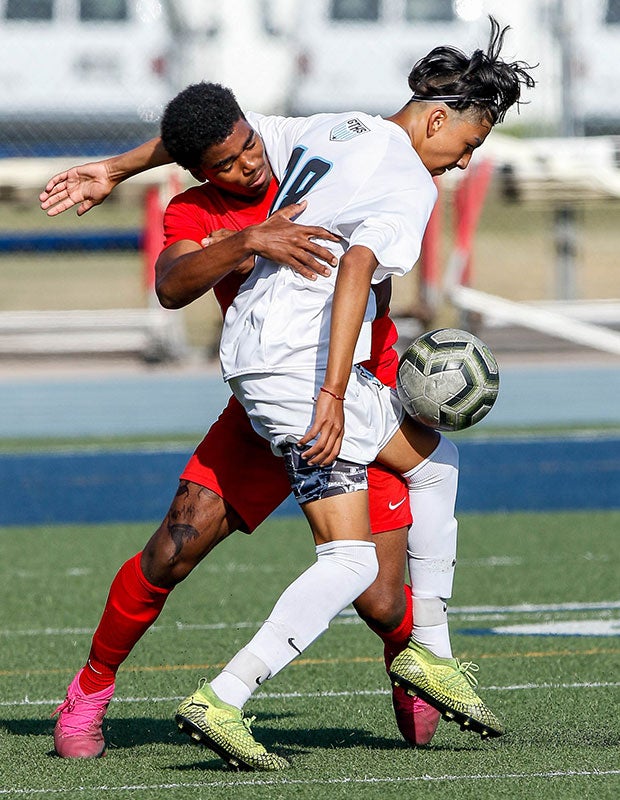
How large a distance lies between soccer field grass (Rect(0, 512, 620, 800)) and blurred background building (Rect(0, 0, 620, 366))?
6.29 meters

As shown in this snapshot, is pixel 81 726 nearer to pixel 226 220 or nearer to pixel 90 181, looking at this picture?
pixel 226 220

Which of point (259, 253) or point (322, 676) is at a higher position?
point (259, 253)

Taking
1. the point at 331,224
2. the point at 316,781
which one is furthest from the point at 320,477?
the point at 316,781

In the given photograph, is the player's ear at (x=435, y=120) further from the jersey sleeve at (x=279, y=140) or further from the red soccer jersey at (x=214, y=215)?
the red soccer jersey at (x=214, y=215)

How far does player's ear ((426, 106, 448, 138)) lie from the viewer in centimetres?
423

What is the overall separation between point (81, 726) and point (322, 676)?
1.35 metres

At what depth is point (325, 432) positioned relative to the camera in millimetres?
3883

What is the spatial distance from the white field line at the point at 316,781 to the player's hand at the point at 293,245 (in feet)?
4.41

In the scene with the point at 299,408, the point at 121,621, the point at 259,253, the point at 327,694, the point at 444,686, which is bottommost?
the point at 327,694

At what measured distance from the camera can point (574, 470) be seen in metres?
10.3

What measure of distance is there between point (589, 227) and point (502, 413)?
16017mm

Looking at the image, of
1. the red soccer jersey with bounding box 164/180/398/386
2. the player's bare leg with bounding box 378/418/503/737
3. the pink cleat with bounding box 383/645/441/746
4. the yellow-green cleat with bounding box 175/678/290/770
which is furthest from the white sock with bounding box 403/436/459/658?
the yellow-green cleat with bounding box 175/678/290/770

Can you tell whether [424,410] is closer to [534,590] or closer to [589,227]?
[534,590]

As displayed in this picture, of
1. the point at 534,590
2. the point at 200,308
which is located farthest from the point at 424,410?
the point at 200,308
